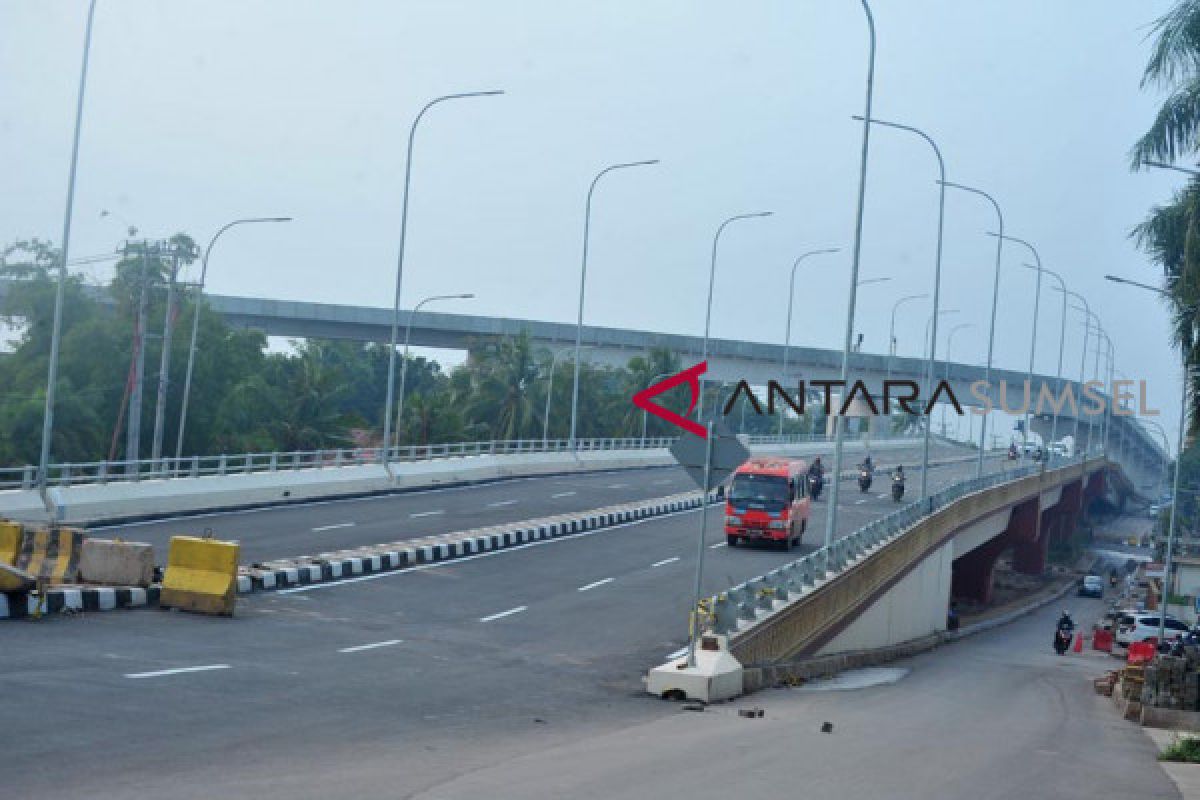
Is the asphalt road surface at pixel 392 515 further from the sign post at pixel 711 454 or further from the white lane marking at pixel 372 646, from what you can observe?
the sign post at pixel 711 454

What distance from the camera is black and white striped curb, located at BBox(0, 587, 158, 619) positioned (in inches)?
655

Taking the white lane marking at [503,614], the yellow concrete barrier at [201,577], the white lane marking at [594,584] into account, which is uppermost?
the yellow concrete barrier at [201,577]

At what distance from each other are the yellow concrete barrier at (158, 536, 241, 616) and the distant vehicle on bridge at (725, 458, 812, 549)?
21.3 metres

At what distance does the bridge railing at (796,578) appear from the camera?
1869 centimetres

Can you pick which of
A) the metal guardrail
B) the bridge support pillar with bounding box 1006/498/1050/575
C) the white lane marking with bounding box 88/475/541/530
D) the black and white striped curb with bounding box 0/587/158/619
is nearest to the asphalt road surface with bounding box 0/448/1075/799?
the black and white striped curb with bounding box 0/587/158/619

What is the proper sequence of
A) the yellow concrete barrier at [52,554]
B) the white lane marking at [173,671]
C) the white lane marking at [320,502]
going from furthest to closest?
the white lane marking at [320,502]
the yellow concrete barrier at [52,554]
the white lane marking at [173,671]

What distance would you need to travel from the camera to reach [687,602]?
2672 centimetres

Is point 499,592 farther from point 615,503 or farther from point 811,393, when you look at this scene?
point 811,393

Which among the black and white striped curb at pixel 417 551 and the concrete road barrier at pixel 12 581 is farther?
the black and white striped curb at pixel 417 551

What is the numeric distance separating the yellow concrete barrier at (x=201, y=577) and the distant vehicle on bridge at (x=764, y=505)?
2133 cm

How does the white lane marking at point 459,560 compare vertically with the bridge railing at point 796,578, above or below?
below

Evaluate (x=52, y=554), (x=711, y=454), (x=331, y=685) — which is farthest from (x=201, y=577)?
(x=711, y=454)

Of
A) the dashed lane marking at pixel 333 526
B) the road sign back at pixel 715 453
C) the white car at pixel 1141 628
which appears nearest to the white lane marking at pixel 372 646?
the road sign back at pixel 715 453

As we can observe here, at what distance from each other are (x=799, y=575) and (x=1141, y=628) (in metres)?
29.1
